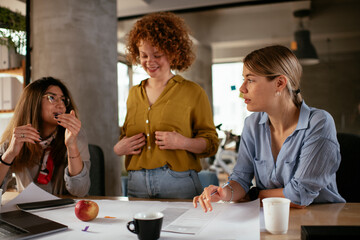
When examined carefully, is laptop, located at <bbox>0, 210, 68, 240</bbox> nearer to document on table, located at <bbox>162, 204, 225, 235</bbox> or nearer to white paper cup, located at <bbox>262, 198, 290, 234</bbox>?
document on table, located at <bbox>162, 204, 225, 235</bbox>

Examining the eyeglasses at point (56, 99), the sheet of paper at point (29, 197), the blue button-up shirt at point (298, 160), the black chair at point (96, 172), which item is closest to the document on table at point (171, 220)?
the sheet of paper at point (29, 197)

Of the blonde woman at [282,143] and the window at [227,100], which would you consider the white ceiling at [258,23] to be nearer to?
the window at [227,100]

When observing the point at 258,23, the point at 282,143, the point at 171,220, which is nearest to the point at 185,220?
the point at 171,220

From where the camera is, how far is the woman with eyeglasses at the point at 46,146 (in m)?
1.80

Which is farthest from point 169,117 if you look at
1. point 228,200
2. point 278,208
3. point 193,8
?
point 193,8

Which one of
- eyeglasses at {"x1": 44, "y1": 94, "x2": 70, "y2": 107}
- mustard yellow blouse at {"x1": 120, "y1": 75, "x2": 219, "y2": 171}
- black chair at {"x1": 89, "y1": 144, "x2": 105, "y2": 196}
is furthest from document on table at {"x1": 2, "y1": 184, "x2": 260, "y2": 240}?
black chair at {"x1": 89, "y1": 144, "x2": 105, "y2": 196}

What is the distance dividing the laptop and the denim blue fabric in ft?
2.03

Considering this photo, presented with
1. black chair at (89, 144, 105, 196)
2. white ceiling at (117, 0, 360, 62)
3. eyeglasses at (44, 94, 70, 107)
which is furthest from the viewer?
white ceiling at (117, 0, 360, 62)

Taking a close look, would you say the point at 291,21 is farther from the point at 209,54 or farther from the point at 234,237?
the point at 234,237

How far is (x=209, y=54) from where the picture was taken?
4.66 m

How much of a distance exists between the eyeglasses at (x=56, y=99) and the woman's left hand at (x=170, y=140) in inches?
27.4

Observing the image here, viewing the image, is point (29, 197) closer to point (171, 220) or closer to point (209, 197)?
point (171, 220)

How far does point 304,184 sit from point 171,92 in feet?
2.87

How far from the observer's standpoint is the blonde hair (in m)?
1.56
